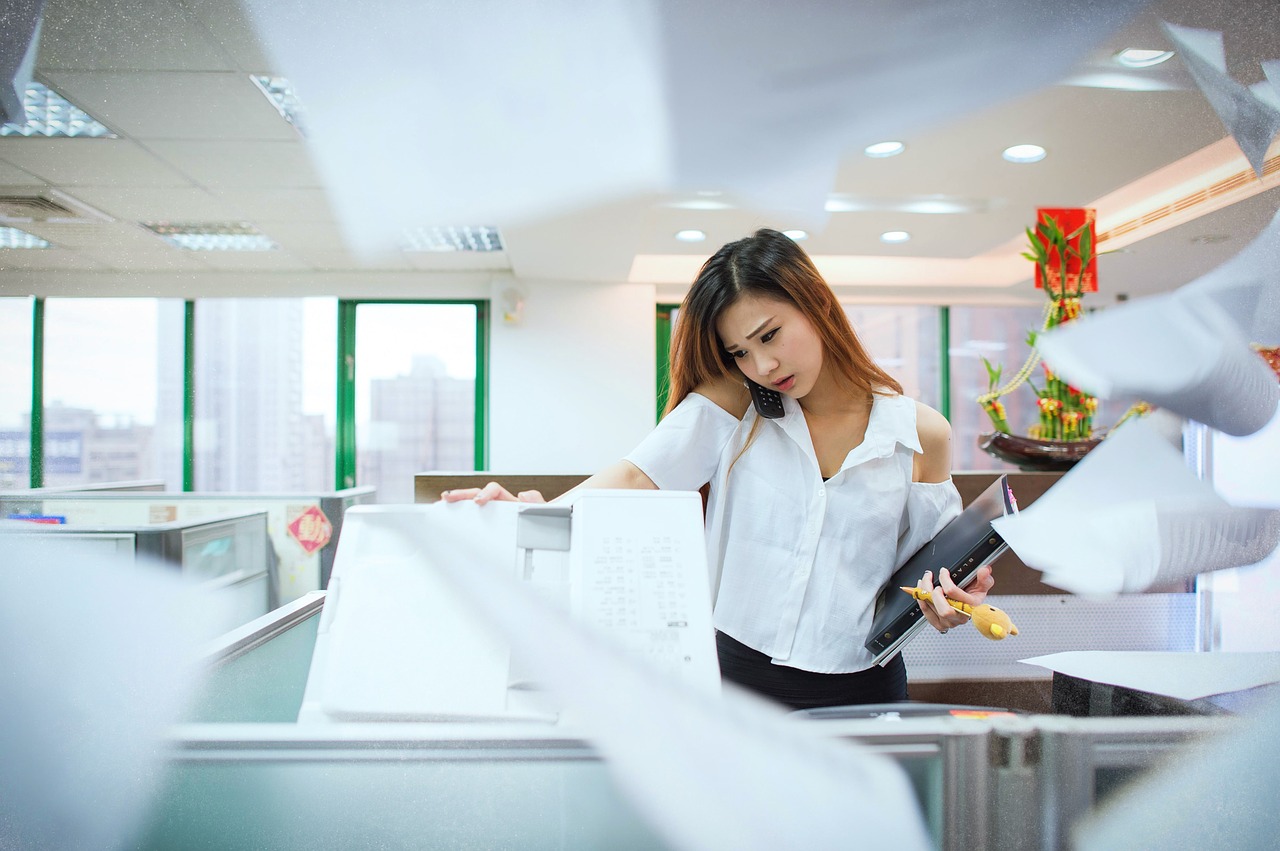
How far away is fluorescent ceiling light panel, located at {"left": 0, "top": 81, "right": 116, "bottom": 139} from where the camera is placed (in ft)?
1.39

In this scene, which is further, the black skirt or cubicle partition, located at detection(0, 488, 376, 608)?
the black skirt

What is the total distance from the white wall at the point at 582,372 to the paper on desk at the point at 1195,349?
0.46 m

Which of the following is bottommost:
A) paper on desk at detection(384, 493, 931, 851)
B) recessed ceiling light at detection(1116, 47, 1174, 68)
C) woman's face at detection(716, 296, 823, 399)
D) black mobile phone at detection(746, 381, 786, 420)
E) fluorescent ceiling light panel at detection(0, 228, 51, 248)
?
paper on desk at detection(384, 493, 931, 851)

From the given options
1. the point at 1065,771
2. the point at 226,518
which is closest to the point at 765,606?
the point at 1065,771

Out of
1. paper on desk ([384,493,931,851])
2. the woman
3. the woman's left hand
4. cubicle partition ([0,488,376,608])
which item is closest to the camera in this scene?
paper on desk ([384,493,931,851])

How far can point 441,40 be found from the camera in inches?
17.5

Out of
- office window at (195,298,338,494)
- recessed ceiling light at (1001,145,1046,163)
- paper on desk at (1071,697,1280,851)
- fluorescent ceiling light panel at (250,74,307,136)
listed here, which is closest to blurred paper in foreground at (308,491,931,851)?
paper on desk at (1071,697,1280,851)

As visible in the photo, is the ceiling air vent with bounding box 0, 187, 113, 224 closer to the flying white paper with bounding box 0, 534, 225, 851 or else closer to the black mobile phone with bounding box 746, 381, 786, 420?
the flying white paper with bounding box 0, 534, 225, 851

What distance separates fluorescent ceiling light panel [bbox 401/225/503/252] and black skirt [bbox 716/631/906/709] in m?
0.38

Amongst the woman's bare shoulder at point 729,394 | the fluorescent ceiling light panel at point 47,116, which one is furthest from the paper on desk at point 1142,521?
the fluorescent ceiling light panel at point 47,116

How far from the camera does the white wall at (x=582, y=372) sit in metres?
0.92

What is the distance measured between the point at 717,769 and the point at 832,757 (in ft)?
0.22

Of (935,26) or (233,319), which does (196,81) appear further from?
(935,26)

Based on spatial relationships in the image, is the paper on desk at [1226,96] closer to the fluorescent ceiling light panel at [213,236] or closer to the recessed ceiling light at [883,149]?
the recessed ceiling light at [883,149]
